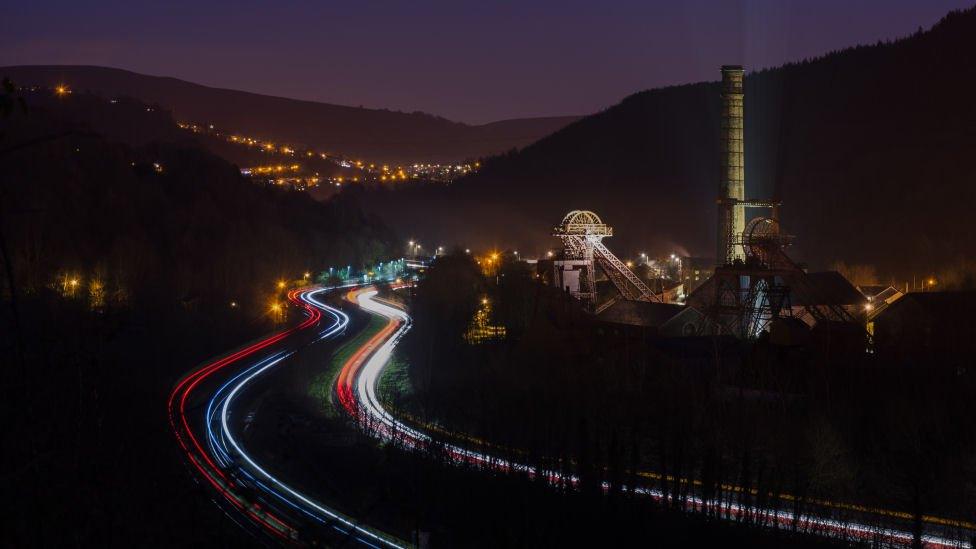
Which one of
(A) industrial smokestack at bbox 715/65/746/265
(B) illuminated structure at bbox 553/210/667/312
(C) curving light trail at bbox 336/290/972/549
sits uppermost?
(A) industrial smokestack at bbox 715/65/746/265

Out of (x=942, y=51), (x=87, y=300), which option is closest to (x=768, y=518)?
(x=87, y=300)

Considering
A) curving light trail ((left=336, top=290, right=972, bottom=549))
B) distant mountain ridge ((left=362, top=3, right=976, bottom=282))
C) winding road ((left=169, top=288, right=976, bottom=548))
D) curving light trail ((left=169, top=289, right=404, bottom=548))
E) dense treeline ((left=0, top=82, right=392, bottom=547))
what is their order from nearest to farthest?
dense treeline ((left=0, top=82, right=392, bottom=547)) < curving light trail ((left=169, top=289, right=404, bottom=548)) < winding road ((left=169, top=288, right=976, bottom=548)) < curving light trail ((left=336, top=290, right=972, bottom=549)) < distant mountain ridge ((left=362, top=3, right=976, bottom=282))

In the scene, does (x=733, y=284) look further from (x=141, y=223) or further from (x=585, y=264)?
(x=141, y=223)

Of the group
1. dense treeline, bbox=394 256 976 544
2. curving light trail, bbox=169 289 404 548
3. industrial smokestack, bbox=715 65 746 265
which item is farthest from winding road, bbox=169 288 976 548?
industrial smokestack, bbox=715 65 746 265

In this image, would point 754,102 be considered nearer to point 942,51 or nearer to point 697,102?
point 697,102

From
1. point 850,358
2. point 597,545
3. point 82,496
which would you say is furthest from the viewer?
point 850,358

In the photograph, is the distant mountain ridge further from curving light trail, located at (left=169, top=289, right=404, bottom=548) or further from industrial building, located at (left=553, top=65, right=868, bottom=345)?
curving light trail, located at (left=169, top=289, right=404, bottom=548)
